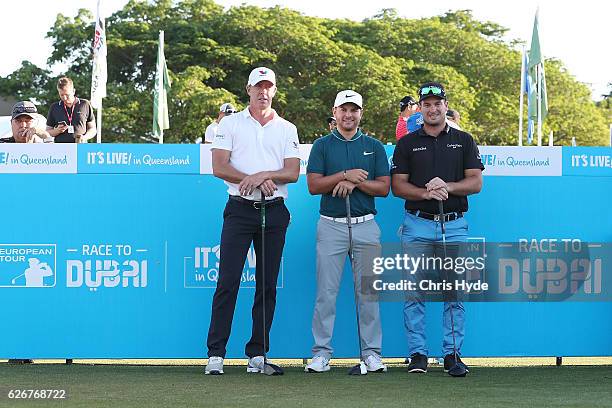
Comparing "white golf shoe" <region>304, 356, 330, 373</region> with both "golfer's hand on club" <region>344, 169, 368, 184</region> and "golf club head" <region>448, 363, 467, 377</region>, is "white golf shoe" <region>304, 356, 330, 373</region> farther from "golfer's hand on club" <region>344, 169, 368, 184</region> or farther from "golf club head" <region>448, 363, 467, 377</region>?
"golfer's hand on club" <region>344, 169, 368, 184</region>

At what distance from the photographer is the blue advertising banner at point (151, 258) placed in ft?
28.6

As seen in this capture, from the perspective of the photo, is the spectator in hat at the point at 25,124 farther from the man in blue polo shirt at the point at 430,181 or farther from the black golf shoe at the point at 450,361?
the black golf shoe at the point at 450,361

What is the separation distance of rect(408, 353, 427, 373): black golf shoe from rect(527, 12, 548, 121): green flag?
796 inches

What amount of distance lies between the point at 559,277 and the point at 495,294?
20.6 inches

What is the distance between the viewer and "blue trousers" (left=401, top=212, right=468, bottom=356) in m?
8.18

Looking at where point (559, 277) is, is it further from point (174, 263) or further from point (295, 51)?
point (295, 51)

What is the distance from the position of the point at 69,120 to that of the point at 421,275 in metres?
4.92

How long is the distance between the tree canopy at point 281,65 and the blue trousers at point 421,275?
3666 centimetres

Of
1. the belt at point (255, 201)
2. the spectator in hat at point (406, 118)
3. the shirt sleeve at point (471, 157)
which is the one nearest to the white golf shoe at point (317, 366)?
the belt at point (255, 201)

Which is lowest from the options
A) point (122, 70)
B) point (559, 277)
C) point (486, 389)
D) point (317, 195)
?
point (486, 389)

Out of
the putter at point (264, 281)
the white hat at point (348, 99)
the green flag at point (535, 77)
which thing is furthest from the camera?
the green flag at point (535, 77)

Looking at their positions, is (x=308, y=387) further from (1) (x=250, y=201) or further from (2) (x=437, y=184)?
(2) (x=437, y=184)

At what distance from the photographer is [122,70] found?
50906 mm

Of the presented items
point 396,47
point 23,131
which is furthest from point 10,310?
point 396,47
